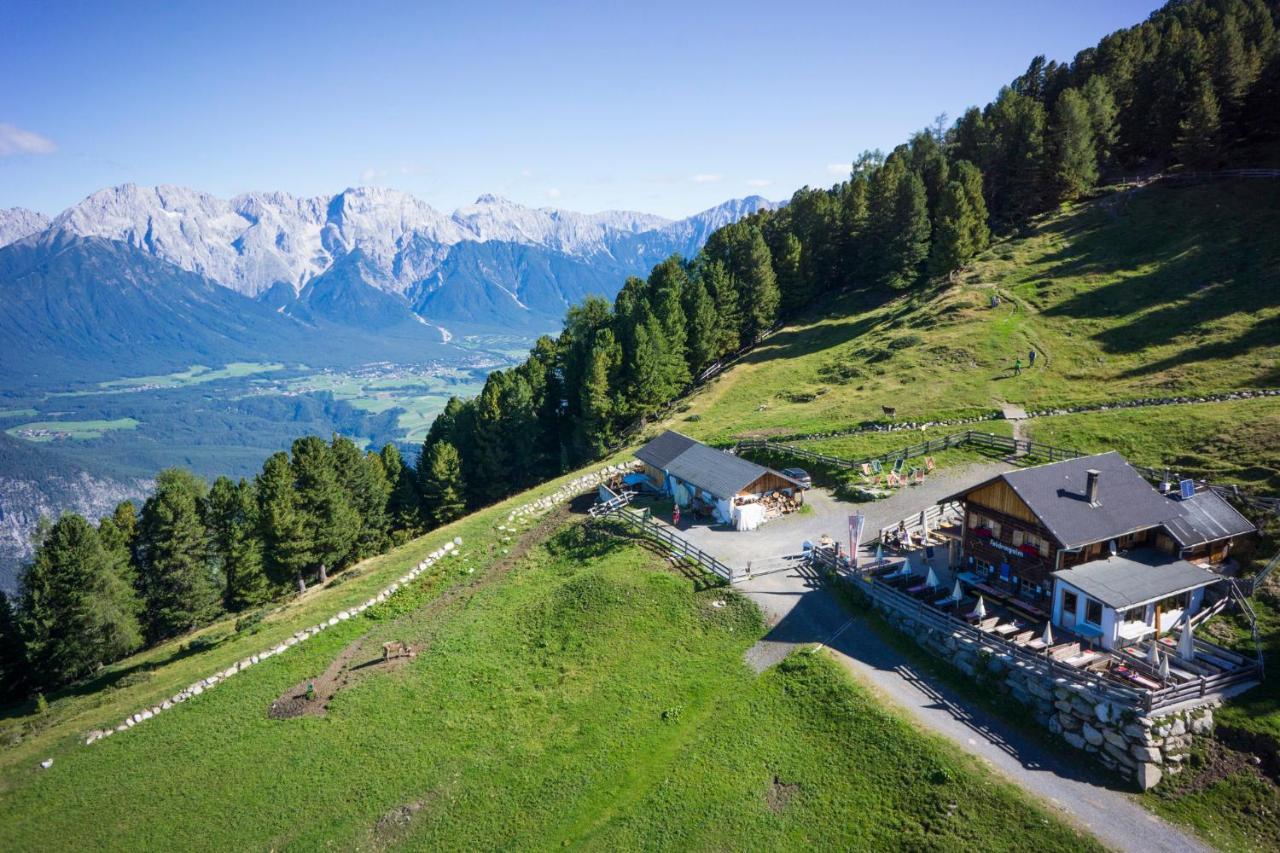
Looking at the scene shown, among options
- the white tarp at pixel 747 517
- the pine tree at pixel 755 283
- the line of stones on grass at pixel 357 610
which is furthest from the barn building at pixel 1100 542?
the pine tree at pixel 755 283

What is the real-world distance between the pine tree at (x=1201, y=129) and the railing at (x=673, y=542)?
86.2 meters

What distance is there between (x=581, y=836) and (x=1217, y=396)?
55786 millimetres

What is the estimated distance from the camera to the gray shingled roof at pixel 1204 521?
32.3 meters


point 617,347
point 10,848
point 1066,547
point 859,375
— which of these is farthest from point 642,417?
point 10,848

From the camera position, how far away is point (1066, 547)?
1208 inches

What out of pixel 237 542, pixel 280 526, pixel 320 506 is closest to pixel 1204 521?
pixel 280 526

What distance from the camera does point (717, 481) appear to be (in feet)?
157

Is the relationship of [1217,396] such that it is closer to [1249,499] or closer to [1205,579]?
[1249,499]

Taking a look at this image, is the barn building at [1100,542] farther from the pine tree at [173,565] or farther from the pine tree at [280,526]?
the pine tree at [173,565]

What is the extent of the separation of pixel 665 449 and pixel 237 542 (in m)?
37.1

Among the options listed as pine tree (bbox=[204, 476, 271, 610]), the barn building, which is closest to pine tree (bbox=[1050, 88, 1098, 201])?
the barn building

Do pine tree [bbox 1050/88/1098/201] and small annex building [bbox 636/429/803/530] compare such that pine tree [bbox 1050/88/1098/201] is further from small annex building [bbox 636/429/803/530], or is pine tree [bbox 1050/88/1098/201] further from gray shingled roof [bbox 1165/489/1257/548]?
small annex building [bbox 636/429/803/530]

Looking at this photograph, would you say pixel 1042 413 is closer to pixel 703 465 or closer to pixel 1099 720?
pixel 703 465

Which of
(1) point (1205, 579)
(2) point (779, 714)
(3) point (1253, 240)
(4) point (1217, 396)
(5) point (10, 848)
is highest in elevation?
(3) point (1253, 240)
